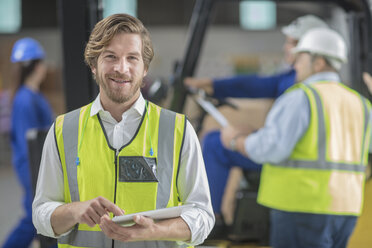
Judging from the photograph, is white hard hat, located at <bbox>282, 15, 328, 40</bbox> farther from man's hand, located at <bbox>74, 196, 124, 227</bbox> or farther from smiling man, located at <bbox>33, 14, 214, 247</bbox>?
man's hand, located at <bbox>74, 196, 124, 227</bbox>

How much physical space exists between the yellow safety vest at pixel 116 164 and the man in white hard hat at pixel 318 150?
4.25ft

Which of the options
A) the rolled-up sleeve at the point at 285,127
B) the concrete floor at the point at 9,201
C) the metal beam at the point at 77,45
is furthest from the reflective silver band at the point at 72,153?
the concrete floor at the point at 9,201

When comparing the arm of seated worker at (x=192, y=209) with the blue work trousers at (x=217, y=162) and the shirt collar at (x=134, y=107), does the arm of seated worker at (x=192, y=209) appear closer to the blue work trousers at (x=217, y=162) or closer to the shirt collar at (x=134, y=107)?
the shirt collar at (x=134, y=107)

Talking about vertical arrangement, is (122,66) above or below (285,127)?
above

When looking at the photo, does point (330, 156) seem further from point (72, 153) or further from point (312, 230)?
point (72, 153)

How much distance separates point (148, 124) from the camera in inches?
47.1

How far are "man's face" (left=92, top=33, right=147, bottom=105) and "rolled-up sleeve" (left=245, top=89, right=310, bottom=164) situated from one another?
4.48 feet

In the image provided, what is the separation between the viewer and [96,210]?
1091mm

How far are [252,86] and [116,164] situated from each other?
249cm

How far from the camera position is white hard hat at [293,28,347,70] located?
8.19 feet

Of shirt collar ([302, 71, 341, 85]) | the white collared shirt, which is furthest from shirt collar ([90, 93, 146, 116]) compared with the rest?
shirt collar ([302, 71, 341, 85])

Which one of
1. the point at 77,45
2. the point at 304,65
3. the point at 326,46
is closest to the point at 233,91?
the point at 304,65

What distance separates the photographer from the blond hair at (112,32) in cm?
112

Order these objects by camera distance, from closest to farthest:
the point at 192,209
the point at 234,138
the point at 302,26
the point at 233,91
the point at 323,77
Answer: the point at 192,209 → the point at 323,77 → the point at 234,138 → the point at 302,26 → the point at 233,91
